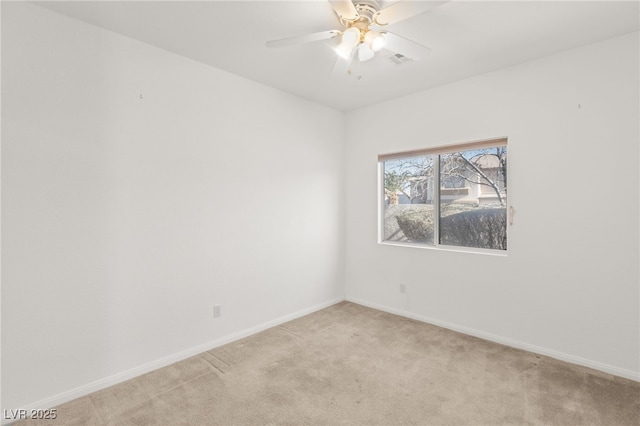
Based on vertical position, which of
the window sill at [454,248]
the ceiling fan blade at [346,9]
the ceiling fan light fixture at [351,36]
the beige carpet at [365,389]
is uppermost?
the ceiling fan blade at [346,9]

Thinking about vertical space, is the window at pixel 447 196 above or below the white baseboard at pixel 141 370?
above

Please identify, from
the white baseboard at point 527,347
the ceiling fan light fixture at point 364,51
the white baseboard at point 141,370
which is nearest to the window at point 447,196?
the white baseboard at point 527,347

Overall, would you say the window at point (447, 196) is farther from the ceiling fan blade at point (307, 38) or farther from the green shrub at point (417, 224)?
the ceiling fan blade at point (307, 38)

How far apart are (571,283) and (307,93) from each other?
3117 mm

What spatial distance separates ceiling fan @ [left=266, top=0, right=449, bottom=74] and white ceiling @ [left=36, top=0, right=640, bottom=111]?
25 cm

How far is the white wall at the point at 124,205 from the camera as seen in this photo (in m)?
1.99

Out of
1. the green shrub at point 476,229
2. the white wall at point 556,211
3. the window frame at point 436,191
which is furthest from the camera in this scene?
the green shrub at point 476,229

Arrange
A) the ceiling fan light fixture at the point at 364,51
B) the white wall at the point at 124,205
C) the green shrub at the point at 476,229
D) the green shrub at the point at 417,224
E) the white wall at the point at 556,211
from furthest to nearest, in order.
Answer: the green shrub at the point at 417,224
the green shrub at the point at 476,229
the white wall at the point at 556,211
the ceiling fan light fixture at the point at 364,51
the white wall at the point at 124,205

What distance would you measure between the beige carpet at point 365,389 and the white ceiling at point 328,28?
257 centimetres

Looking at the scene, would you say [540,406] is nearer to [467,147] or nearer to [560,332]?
[560,332]

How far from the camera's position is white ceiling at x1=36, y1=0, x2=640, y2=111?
205cm

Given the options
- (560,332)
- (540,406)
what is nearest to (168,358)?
(540,406)

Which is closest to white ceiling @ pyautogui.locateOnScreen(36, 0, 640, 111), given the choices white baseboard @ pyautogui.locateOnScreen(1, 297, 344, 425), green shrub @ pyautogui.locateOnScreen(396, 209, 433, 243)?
green shrub @ pyautogui.locateOnScreen(396, 209, 433, 243)

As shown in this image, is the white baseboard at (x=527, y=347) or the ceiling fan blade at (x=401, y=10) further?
the white baseboard at (x=527, y=347)
